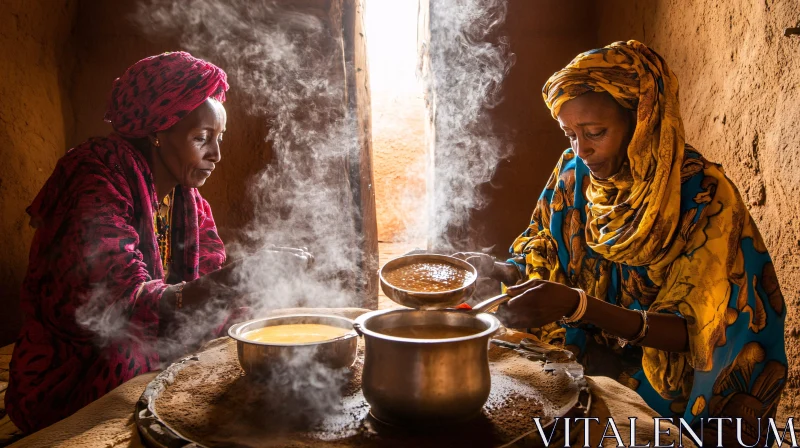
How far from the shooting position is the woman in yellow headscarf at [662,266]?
2051 mm

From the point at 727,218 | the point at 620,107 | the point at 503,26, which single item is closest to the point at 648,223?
the point at 727,218

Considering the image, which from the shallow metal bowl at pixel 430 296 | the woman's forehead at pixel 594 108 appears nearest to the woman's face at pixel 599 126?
the woman's forehead at pixel 594 108

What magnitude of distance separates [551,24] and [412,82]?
432 inches

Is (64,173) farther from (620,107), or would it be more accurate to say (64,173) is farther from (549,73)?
(549,73)

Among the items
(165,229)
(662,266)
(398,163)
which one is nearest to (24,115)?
(165,229)

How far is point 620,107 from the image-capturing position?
2.25 m

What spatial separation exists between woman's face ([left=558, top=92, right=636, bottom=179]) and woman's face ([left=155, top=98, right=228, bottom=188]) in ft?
5.08

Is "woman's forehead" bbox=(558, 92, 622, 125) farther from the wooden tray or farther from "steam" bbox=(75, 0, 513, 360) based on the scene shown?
"steam" bbox=(75, 0, 513, 360)

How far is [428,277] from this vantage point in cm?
204

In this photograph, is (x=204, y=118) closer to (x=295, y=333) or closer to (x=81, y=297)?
(x=81, y=297)

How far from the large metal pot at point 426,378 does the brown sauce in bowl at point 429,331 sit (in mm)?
140

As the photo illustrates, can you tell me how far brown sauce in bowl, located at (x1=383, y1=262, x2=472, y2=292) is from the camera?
1.94 m

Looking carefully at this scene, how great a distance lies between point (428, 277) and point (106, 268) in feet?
3.89

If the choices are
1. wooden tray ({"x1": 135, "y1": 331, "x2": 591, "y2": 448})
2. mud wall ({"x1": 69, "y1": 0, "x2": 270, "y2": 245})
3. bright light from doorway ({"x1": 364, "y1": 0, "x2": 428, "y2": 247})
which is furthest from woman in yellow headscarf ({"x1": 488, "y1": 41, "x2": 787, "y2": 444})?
bright light from doorway ({"x1": 364, "y1": 0, "x2": 428, "y2": 247})
